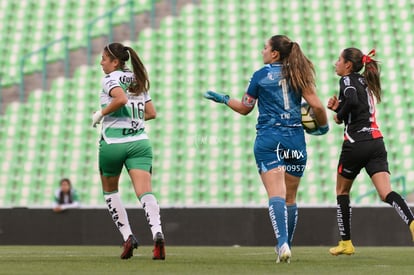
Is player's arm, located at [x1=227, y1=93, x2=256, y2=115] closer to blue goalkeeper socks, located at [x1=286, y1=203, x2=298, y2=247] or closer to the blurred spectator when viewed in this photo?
blue goalkeeper socks, located at [x1=286, y1=203, x2=298, y2=247]

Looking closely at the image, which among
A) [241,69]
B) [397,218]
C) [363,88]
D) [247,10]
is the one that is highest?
[247,10]

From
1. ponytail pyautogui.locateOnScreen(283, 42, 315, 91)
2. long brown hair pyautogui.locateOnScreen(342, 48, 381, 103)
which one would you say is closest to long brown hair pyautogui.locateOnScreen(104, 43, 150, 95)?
ponytail pyautogui.locateOnScreen(283, 42, 315, 91)

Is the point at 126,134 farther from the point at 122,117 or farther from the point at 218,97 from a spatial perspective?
the point at 218,97

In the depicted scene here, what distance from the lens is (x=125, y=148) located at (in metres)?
8.15

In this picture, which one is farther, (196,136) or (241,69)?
(241,69)

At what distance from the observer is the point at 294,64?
7758mm

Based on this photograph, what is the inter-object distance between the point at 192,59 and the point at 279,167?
1126 centimetres

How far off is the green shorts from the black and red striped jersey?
5.86 feet

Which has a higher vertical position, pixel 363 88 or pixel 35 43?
pixel 35 43

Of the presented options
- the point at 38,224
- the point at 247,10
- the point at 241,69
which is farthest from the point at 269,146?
the point at 247,10

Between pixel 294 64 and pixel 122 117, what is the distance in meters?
1.58

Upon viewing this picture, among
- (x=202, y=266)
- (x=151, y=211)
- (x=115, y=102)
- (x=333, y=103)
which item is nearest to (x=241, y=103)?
(x=333, y=103)

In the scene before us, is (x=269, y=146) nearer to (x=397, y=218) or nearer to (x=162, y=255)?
(x=162, y=255)

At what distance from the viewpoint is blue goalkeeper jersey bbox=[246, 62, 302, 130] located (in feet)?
25.5
